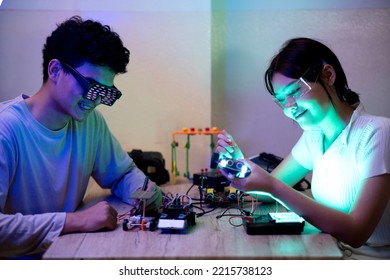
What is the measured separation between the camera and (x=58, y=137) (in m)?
1.36

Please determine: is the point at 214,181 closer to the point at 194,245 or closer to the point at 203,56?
the point at 194,245

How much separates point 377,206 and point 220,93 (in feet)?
3.32

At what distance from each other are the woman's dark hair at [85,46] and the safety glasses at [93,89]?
0.03m

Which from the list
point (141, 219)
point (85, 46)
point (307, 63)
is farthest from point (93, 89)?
point (307, 63)

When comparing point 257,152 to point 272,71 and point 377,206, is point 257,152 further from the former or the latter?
point 377,206

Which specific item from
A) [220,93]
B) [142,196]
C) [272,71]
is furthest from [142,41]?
[142,196]

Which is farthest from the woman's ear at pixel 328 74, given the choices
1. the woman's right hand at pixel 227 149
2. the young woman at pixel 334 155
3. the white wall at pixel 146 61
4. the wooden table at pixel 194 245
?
the white wall at pixel 146 61

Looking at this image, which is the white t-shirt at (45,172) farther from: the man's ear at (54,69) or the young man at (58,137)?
the man's ear at (54,69)

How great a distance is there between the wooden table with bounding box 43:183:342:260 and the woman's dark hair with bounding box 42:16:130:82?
22.3 inches

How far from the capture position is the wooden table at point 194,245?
3.35 feet

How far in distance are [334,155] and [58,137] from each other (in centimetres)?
95

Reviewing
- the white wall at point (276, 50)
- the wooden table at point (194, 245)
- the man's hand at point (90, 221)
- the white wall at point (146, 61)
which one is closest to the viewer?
the wooden table at point (194, 245)

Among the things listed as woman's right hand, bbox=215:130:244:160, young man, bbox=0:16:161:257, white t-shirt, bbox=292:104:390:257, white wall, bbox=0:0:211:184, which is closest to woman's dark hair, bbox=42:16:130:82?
young man, bbox=0:16:161:257

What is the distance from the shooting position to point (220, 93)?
193cm
